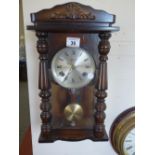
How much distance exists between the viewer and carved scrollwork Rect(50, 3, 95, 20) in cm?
73

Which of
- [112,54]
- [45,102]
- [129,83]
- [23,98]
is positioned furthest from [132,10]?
[23,98]

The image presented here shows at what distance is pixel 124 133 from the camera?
2.90 feet

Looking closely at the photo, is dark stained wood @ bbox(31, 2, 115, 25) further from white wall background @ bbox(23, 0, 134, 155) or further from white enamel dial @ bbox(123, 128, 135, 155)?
white enamel dial @ bbox(123, 128, 135, 155)

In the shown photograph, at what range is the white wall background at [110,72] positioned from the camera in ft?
2.76

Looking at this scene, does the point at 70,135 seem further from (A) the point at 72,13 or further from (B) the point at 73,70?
(A) the point at 72,13

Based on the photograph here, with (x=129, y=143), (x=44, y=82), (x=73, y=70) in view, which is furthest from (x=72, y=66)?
(x=129, y=143)

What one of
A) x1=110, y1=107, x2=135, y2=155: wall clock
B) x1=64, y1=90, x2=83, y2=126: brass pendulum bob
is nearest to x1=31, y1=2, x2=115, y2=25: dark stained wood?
x1=64, y1=90, x2=83, y2=126: brass pendulum bob

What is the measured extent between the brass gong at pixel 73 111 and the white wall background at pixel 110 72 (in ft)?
0.47

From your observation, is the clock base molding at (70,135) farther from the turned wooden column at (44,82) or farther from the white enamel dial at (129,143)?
the white enamel dial at (129,143)

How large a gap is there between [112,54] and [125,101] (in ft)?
0.72

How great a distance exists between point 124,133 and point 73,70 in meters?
0.36
